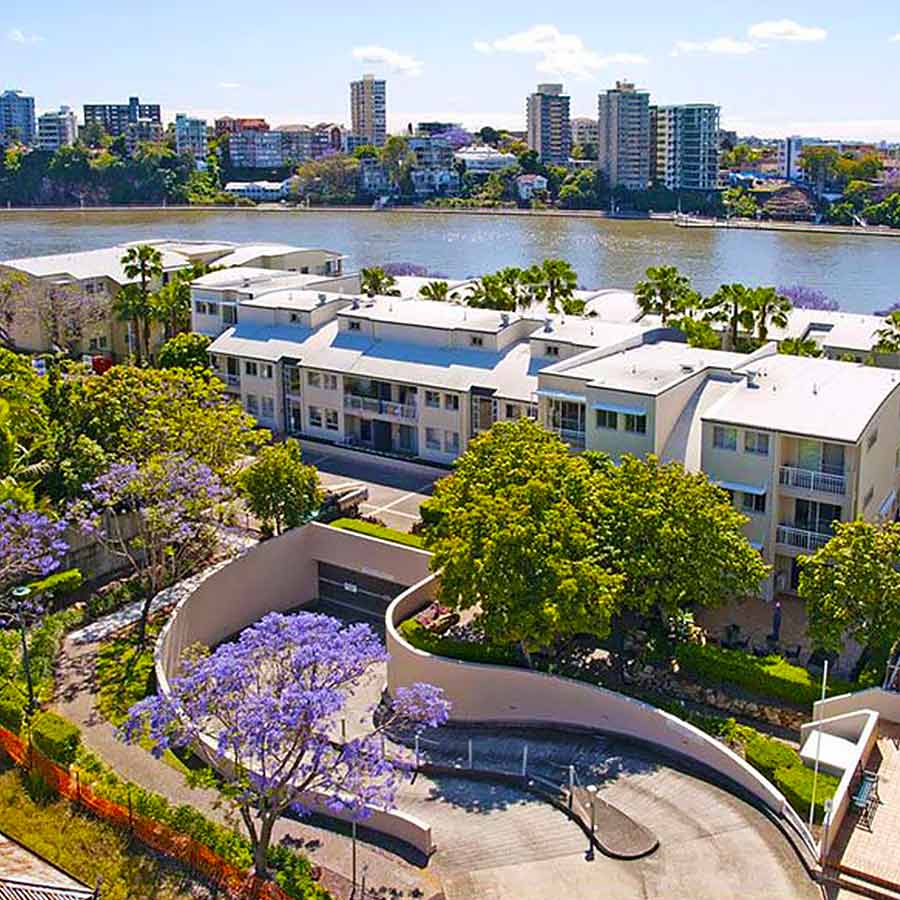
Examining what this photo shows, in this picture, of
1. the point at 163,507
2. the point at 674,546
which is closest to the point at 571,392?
the point at 674,546

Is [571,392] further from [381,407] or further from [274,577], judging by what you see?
[274,577]

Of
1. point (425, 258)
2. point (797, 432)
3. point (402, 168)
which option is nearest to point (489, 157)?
point (402, 168)

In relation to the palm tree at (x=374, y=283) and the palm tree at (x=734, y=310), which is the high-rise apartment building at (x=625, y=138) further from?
the palm tree at (x=734, y=310)

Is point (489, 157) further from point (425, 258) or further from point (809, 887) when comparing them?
point (809, 887)

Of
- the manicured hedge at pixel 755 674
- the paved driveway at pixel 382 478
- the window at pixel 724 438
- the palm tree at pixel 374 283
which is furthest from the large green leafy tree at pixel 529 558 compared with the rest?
the palm tree at pixel 374 283

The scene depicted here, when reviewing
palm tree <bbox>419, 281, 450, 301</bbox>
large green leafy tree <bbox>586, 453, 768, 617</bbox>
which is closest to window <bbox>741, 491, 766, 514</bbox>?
large green leafy tree <bbox>586, 453, 768, 617</bbox>

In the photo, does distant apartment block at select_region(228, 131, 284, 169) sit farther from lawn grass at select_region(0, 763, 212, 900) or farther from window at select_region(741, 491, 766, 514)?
lawn grass at select_region(0, 763, 212, 900)
